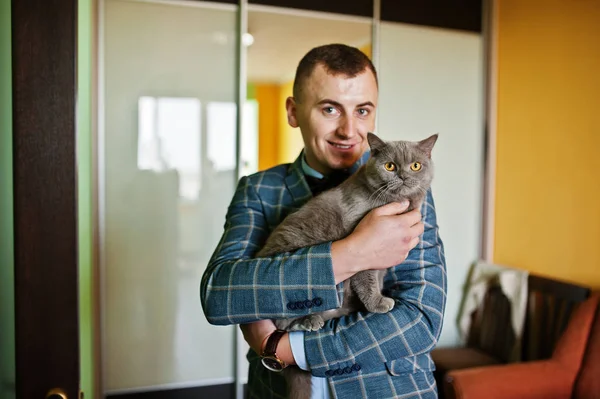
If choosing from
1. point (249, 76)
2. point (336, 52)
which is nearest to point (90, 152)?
point (249, 76)

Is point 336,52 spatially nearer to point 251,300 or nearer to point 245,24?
point 251,300

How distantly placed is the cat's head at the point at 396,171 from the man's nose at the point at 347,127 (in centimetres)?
4

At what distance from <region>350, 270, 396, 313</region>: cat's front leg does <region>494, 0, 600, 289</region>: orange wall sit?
174 centimetres

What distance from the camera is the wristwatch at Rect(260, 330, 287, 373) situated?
0.92 meters

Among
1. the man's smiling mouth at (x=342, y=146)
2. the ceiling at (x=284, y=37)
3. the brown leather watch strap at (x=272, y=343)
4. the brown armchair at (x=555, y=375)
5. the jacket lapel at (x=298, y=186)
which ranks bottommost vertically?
the brown armchair at (x=555, y=375)

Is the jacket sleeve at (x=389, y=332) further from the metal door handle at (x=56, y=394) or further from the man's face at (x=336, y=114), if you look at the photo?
the metal door handle at (x=56, y=394)

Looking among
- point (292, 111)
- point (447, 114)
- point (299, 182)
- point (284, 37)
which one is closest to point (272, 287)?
point (299, 182)

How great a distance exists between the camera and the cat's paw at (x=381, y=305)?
36.4 inches

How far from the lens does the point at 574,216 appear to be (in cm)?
233

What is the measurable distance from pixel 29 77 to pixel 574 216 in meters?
2.40

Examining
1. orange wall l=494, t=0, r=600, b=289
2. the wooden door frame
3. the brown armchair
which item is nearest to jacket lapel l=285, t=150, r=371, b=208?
the wooden door frame

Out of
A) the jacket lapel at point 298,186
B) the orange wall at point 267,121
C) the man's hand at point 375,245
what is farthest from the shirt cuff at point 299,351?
the orange wall at point 267,121

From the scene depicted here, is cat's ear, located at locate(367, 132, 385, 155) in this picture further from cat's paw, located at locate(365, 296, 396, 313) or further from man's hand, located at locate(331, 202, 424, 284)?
cat's paw, located at locate(365, 296, 396, 313)

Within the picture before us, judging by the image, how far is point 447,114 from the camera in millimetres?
2965
